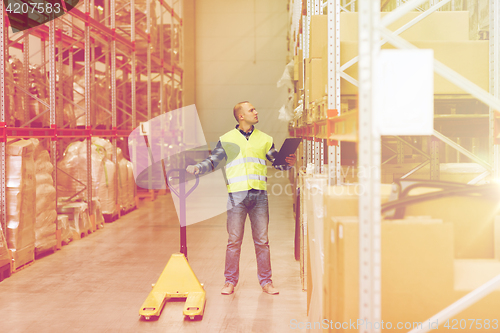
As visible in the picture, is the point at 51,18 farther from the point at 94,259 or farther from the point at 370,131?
the point at 370,131

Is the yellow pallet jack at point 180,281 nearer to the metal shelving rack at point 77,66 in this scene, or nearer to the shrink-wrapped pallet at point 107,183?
the metal shelving rack at point 77,66

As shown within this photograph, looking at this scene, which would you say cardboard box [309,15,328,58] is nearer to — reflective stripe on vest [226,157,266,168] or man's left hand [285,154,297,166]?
man's left hand [285,154,297,166]

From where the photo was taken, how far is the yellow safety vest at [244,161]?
4.54m

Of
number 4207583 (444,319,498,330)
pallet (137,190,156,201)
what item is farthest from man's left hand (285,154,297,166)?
pallet (137,190,156,201)

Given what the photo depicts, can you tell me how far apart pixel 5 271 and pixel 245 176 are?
2.96m

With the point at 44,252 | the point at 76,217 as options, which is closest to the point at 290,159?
the point at 44,252

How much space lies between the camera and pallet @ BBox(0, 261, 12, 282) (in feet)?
16.9

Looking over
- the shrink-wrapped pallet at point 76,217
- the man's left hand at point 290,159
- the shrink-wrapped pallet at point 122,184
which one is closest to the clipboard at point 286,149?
the man's left hand at point 290,159

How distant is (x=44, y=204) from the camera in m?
6.23

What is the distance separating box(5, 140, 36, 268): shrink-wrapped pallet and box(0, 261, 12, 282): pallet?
14 cm

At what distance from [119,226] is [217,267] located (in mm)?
3211

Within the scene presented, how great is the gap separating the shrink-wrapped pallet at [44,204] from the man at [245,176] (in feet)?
9.34

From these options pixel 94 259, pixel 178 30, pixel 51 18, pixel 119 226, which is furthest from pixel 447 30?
pixel 178 30

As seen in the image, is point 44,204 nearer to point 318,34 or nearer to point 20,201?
point 20,201
